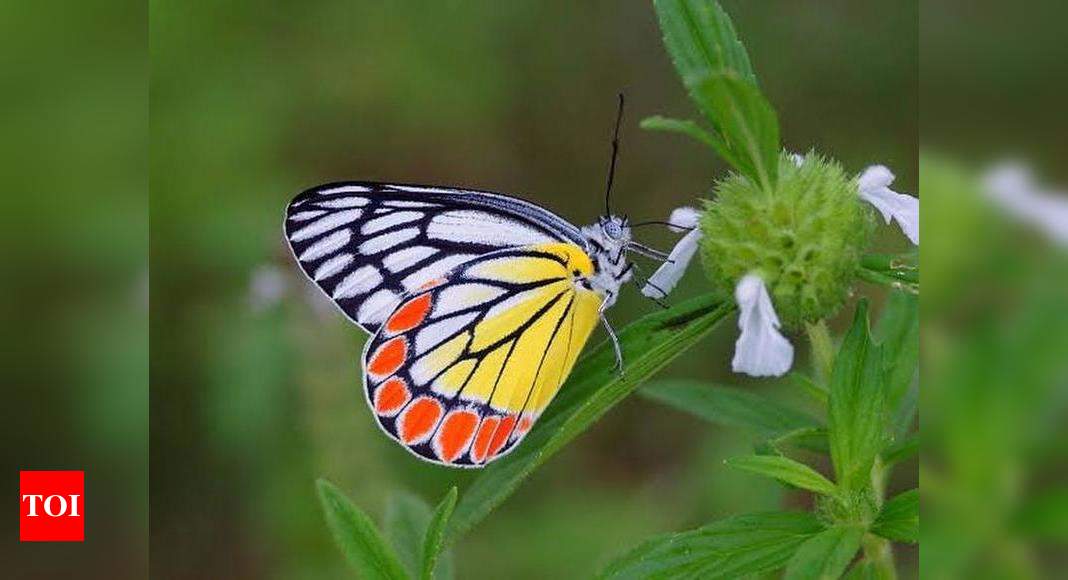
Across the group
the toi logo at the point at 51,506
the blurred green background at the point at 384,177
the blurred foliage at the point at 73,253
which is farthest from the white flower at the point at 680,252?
the blurred green background at the point at 384,177

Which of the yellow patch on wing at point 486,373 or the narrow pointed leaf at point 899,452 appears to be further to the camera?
the yellow patch on wing at point 486,373

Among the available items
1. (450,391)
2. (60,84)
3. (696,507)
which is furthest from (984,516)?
(696,507)

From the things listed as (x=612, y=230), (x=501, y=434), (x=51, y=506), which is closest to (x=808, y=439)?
(x=501, y=434)

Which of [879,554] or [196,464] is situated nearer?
[879,554]

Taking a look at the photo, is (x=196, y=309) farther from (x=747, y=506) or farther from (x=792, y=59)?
(x=792, y=59)

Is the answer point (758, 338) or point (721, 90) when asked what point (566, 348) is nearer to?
point (758, 338)

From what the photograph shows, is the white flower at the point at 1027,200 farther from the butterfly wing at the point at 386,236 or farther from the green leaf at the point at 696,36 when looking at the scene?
the butterfly wing at the point at 386,236

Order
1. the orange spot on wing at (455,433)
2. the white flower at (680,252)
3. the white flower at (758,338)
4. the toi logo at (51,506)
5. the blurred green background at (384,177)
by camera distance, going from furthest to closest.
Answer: the blurred green background at (384,177) < the orange spot on wing at (455,433) < the toi logo at (51,506) < the white flower at (680,252) < the white flower at (758,338)

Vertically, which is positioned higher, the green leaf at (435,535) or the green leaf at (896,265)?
the green leaf at (896,265)
